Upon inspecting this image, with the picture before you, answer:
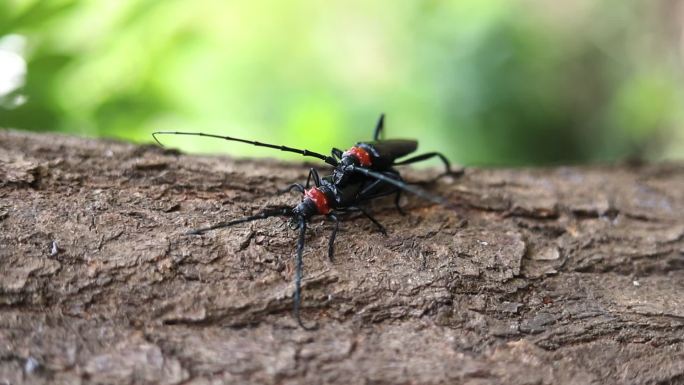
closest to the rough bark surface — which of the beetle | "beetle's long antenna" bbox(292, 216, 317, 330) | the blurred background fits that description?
"beetle's long antenna" bbox(292, 216, 317, 330)

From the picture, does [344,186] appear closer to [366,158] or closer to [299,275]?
[366,158]

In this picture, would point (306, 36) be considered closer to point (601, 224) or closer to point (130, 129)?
point (130, 129)

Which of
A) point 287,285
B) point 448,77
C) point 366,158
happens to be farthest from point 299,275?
point 448,77

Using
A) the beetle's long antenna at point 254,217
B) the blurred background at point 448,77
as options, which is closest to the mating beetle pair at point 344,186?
the beetle's long antenna at point 254,217

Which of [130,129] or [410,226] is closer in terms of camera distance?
[410,226]

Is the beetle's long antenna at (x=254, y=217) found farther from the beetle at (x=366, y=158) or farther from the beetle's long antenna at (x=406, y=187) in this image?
the beetle's long antenna at (x=406, y=187)

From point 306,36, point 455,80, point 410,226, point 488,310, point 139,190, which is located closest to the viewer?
point 488,310

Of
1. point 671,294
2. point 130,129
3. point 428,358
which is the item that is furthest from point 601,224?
point 130,129
